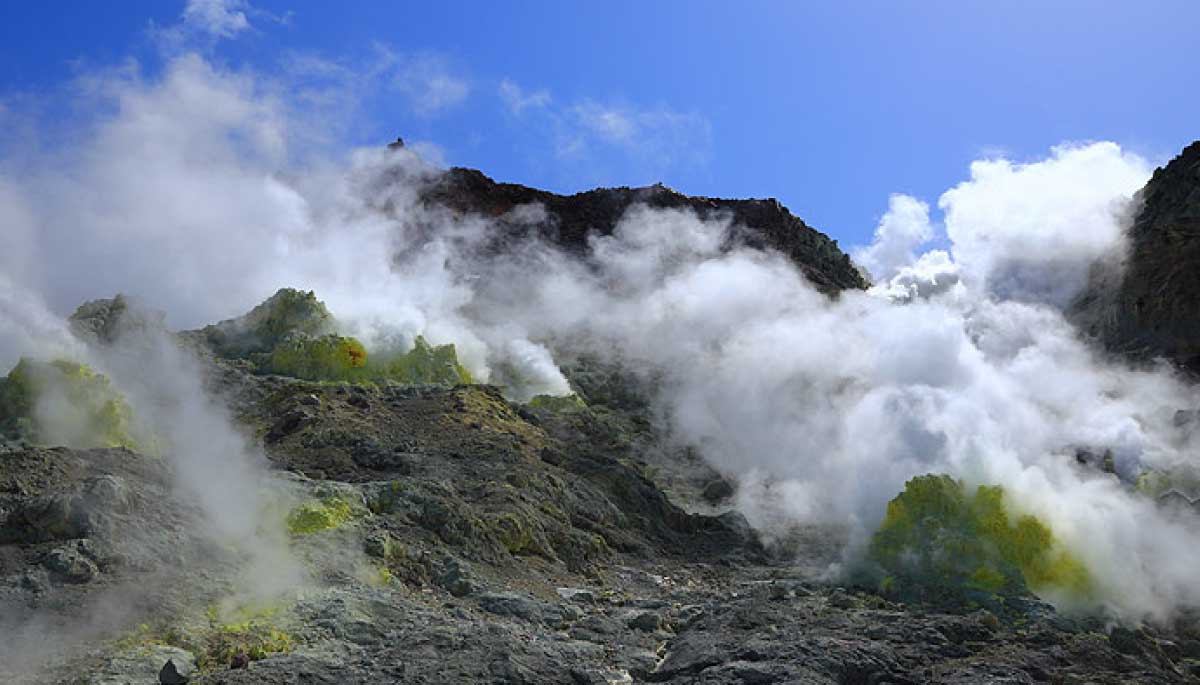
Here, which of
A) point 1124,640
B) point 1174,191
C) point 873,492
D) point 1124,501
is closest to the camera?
point 1124,640

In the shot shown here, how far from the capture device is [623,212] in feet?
200

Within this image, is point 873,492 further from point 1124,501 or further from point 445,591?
point 445,591

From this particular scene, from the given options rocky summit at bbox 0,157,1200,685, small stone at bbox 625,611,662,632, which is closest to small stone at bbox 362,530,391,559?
rocky summit at bbox 0,157,1200,685

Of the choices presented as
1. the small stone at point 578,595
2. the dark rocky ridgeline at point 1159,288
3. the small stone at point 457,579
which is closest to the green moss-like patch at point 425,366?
the small stone at point 578,595

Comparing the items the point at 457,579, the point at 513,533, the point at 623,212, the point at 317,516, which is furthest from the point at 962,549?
the point at 623,212

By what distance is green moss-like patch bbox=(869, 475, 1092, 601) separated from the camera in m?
14.1

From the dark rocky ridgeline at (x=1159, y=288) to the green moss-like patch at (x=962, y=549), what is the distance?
1876cm

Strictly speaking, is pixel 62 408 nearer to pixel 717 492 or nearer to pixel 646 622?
pixel 646 622

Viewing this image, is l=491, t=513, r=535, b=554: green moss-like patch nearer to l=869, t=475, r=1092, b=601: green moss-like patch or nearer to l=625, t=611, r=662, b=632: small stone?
l=625, t=611, r=662, b=632: small stone

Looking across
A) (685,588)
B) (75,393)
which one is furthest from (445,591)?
(75,393)

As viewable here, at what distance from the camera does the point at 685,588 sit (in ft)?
52.1

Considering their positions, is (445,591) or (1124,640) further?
(445,591)

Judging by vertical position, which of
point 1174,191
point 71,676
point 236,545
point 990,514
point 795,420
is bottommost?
point 71,676

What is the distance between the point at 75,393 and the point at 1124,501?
57.4ft
